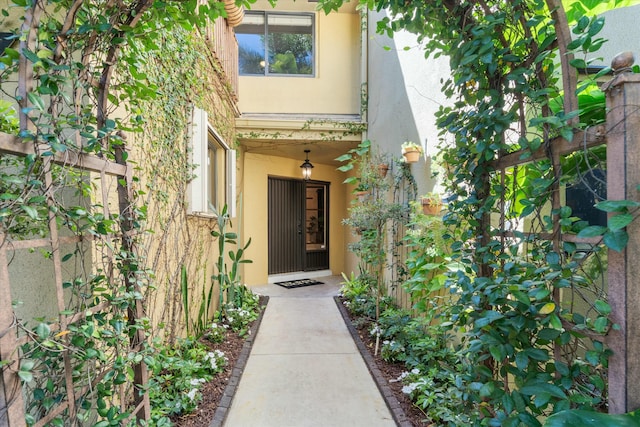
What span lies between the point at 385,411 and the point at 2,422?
193 cm

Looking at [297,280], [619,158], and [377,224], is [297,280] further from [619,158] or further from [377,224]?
[619,158]

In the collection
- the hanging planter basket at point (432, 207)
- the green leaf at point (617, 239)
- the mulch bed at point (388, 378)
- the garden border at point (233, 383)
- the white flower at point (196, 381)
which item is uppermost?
the hanging planter basket at point (432, 207)

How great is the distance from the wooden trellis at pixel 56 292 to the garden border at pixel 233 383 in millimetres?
786

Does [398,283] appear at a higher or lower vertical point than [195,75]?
lower

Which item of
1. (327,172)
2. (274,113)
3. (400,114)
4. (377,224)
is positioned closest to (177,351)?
(377,224)

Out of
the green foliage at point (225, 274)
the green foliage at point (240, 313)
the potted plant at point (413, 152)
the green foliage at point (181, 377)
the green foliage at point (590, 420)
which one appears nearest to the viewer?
the green foliage at point (590, 420)

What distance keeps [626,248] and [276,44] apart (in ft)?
19.3

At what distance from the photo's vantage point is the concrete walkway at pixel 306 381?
6.56 feet

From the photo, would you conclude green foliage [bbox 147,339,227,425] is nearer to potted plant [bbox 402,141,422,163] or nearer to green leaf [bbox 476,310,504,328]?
green leaf [bbox 476,310,504,328]

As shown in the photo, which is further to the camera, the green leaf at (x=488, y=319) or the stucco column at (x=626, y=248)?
the green leaf at (x=488, y=319)

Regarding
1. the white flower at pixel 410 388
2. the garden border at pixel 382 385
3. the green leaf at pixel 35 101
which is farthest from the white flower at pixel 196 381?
the green leaf at pixel 35 101

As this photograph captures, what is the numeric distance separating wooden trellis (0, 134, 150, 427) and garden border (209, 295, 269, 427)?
31.0 inches

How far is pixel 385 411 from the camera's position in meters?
2.06

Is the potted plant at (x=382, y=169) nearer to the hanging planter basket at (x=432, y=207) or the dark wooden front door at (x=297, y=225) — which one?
the hanging planter basket at (x=432, y=207)
